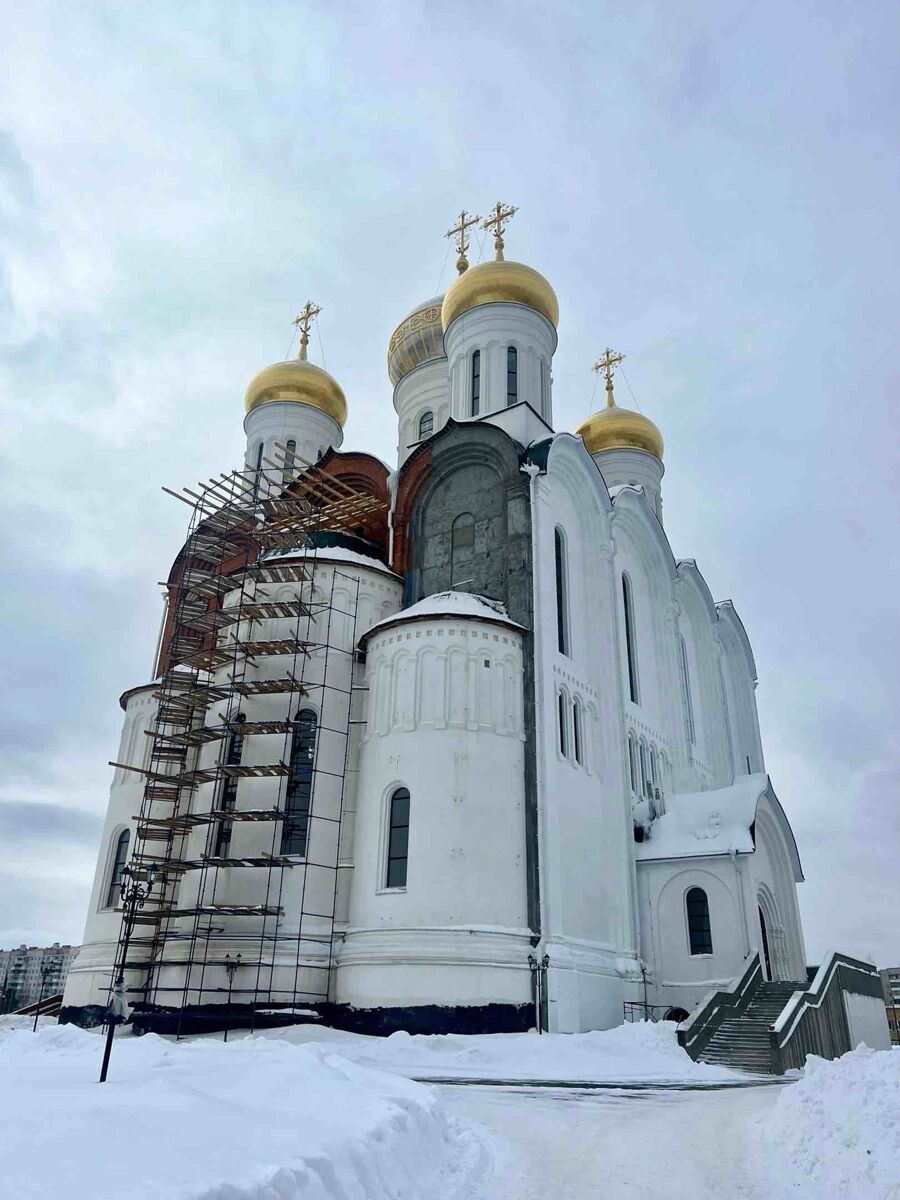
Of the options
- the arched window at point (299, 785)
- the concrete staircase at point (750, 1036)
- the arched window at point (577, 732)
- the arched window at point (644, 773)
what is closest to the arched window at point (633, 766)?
the arched window at point (644, 773)

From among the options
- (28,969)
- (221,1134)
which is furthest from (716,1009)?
(28,969)

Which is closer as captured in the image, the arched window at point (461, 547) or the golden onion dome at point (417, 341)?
the arched window at point (461, 547)

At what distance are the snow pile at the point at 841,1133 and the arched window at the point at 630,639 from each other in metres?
14.6

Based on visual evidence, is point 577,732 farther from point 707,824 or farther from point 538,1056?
point 538,1056

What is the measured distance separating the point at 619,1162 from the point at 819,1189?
1.40 m

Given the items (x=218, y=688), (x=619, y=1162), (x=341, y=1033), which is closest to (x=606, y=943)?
(x=341, y=1033)

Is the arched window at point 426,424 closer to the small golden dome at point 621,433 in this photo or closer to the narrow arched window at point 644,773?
the small golden dome at point 621,433

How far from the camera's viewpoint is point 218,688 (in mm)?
18297

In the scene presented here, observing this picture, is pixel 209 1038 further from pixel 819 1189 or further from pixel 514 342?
pixel 514 342

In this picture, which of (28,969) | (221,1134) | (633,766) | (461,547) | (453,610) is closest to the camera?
(221,1134)

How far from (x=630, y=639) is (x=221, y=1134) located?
66.7 ft

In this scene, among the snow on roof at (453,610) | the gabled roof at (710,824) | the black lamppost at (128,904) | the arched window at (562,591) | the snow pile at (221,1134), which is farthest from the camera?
the arched window at (562,591)

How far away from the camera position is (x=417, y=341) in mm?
28750

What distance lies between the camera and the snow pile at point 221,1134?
355cm
